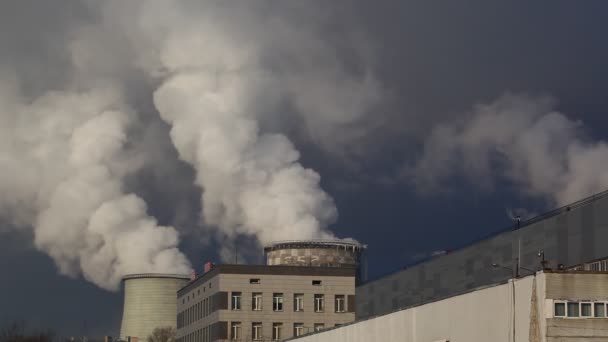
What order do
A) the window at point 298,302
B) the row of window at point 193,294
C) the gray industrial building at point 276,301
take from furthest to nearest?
the row of window at point 193,294, the window at point 298,302, the gray industrial building at point 276,301

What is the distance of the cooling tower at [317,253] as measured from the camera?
514 feet

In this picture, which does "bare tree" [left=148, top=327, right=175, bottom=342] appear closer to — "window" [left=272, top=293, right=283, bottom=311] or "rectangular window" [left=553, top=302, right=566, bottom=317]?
"window" [left=272, top=293, right=283, bottom=311]

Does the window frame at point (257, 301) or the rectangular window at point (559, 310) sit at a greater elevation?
the window frame at point (257, 301)

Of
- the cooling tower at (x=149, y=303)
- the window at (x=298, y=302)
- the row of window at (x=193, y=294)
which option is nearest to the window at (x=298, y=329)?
the window at (x=298, y=302)

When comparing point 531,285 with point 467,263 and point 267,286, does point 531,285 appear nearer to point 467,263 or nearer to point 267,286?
point 467,263

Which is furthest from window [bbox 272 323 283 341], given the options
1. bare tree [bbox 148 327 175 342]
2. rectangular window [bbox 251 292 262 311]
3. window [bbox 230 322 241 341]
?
bare tree [bbox 148 327 175 342]

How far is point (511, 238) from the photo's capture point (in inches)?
3418

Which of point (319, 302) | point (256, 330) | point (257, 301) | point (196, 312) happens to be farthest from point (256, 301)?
point (196, 312)

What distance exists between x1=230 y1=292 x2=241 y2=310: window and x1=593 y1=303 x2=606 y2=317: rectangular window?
88.3 m

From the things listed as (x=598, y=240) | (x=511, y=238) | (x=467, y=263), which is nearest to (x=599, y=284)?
(x=598, y=240)

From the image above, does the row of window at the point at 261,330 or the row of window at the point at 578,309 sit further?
the row of window at the point at 261,330

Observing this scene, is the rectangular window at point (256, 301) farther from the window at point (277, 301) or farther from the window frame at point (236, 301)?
the window at point (277, 301)

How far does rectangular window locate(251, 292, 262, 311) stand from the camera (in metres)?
136

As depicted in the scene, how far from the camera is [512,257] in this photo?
282 feet
